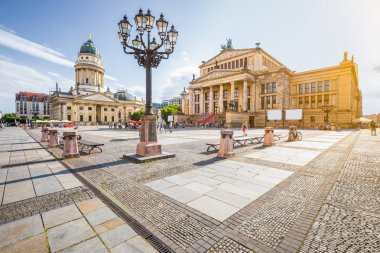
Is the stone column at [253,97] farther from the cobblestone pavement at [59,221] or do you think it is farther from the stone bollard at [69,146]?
the cobblestone pavement at [59,221]

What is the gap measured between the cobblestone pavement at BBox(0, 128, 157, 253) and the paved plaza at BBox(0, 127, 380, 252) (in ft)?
0.05

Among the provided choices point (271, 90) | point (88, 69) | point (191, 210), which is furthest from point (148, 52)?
point (88, 69)

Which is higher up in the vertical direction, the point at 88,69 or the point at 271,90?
the point at 88,69

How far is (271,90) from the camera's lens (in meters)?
Result: 41.6

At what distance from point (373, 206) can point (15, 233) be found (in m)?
6.44

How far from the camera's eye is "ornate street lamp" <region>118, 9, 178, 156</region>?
750 centimetres

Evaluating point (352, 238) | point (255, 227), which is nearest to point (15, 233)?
point (255, 227)

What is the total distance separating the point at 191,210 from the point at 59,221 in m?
2.32

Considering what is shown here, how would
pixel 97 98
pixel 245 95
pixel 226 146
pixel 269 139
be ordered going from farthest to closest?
1. pixel 97 98
2. pixel 245 95
3. pixel 269 139
4. pixel 226 146

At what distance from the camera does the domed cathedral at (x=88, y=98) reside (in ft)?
242

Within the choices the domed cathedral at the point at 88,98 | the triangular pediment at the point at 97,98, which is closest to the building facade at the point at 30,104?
the domed cathedral at the point at 88,98

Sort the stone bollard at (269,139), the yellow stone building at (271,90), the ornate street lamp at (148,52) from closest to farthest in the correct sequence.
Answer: the ornate street lamp at (148,52) < the stone bollard at (269,139) < the yellow stone building at (271,90)

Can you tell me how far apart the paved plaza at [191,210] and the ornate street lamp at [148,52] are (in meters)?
2.00

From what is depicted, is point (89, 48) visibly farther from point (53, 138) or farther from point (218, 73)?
point (53, 138)
